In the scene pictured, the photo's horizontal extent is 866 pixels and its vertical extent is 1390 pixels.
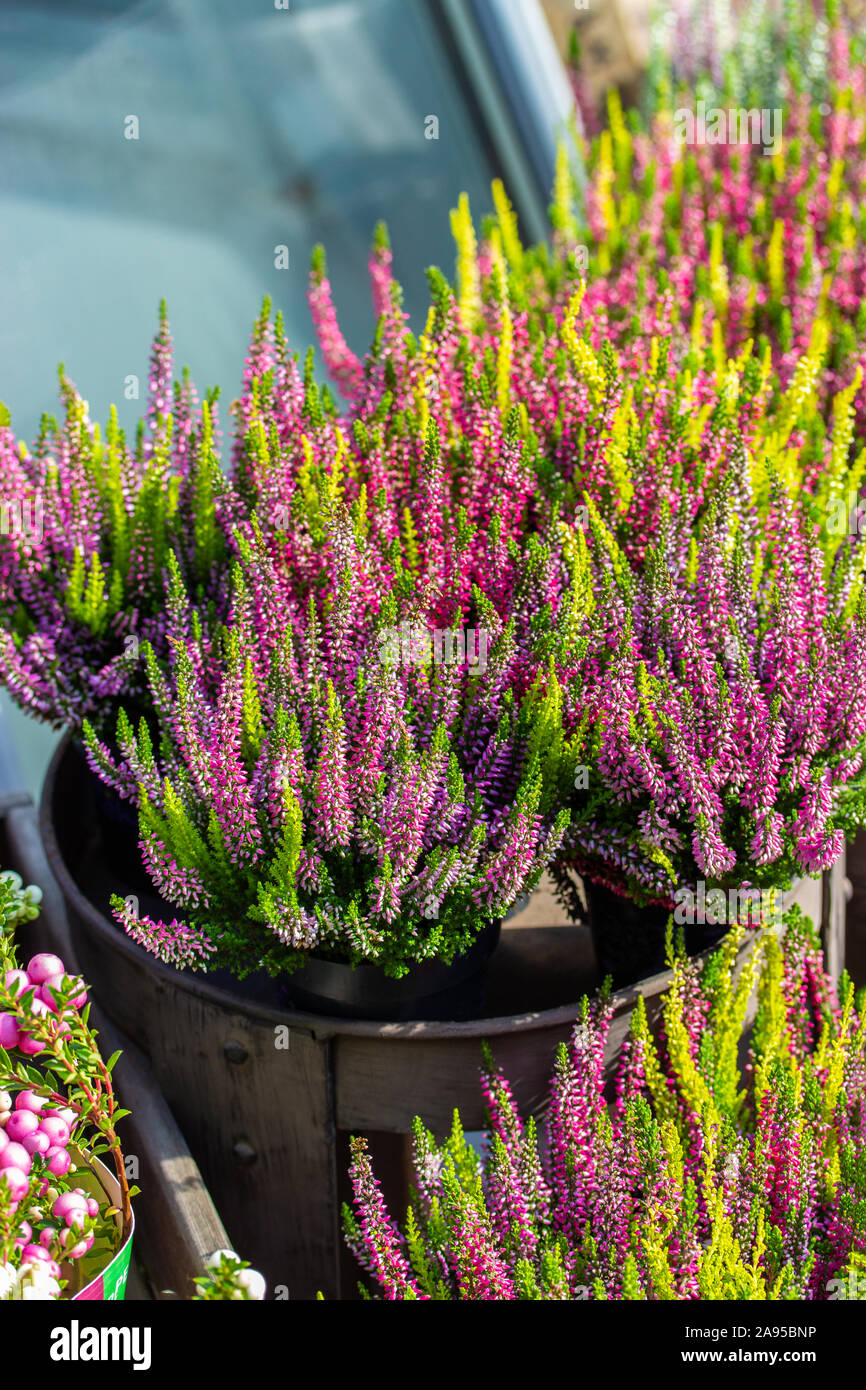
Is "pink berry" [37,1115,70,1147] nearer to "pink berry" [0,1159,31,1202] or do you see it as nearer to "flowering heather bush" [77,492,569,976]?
"pink berry" [0,1159,31,1202]

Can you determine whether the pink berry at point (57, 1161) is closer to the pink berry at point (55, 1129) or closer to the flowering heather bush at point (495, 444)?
the pink berry at point (55, 1129)

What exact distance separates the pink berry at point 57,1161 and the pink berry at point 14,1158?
3 centimetres

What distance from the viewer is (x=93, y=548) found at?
1.51 metres

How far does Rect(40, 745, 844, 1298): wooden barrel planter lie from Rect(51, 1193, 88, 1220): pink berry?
27 centimetres

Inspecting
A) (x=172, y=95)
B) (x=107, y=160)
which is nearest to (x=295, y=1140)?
(x=107, y=160)

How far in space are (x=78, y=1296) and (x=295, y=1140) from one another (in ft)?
1.05

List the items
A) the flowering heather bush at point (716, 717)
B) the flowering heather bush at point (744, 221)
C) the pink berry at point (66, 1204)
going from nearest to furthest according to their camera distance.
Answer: the pink berry at point (66, 1204) → the flowering heather bush at point (716, 717) → the flowering heather bush at point (744, 221)

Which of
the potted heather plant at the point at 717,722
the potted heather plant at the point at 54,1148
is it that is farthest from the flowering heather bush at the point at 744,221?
the potted heather plant at the point at 54,1148

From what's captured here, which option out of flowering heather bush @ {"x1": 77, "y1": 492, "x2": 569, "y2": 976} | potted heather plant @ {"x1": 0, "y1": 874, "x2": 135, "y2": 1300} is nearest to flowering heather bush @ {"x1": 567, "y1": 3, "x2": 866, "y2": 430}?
flowering heather bush @ {"x1": 77, "y1": 492, "x2": 569, "y2": 976}

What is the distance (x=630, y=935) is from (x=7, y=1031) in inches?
25.6

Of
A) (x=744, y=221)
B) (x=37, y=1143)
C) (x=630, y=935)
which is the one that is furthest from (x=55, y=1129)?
(x=744, y=221)

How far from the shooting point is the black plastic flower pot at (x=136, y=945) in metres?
1.27

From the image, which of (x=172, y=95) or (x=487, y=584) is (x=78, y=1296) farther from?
(x=172, y=95)

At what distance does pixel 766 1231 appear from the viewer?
1171 millimetres
